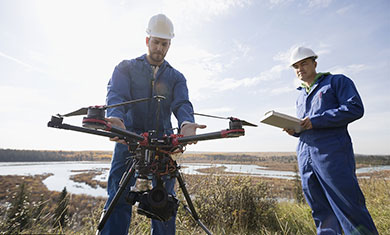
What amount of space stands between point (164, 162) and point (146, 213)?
0.40 meters

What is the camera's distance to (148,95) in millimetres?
2656

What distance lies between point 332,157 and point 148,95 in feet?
9.02

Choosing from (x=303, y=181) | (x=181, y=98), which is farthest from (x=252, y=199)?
(x=181, y=98)

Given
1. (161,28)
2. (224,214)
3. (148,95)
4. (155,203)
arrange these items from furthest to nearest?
(224,214) < (148,95) < (161,28) < (155,203)

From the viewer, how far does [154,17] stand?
2613 mm

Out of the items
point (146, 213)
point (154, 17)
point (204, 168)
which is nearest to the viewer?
point (146, 213)

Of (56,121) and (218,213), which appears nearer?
(56,121)

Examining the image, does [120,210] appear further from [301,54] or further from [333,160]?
[301,54]

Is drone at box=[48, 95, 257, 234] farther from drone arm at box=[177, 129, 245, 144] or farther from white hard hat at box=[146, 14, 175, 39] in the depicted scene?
white hard hat at box=[146, 14, 175, 39]

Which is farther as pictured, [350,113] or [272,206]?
[272,206]

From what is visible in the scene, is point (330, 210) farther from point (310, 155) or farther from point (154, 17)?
point (154, 17)

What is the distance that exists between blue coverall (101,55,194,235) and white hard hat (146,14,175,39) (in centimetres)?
41

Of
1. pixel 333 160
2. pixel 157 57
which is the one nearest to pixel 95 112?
pixel 157 57

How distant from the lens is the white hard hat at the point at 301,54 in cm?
364
